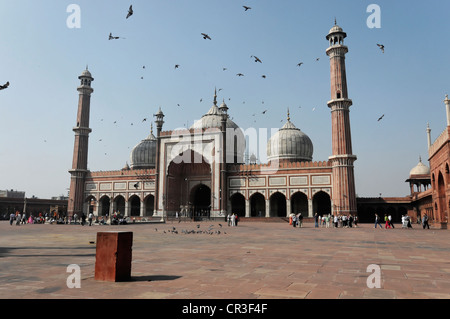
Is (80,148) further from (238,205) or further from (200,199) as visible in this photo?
(238,205)

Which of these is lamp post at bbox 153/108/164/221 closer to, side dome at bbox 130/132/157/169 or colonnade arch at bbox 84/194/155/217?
colonnade arch at bbox 84/194/155/217

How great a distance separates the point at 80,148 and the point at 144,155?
9.16 m

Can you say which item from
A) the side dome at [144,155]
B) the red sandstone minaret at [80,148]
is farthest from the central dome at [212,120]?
the red sandstone minaret at [80,148]

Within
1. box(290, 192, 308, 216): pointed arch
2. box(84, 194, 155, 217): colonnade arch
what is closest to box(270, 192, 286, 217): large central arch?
box(290, 192, 308, 216): pointed arch

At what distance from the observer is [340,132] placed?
34.2 m

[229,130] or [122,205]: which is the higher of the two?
[229,130]

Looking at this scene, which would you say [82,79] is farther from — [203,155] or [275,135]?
[275,135]

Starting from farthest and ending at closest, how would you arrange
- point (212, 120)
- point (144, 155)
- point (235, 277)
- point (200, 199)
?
point (144, 155), point (212, 120), point (200, 199), point (235, 277)

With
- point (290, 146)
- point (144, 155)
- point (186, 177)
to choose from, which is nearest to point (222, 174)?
point (186, 177)

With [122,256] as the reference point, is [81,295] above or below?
below

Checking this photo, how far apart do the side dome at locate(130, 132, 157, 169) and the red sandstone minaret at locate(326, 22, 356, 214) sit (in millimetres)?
27186

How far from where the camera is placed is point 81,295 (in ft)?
13.6
